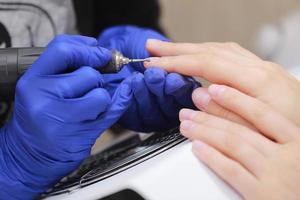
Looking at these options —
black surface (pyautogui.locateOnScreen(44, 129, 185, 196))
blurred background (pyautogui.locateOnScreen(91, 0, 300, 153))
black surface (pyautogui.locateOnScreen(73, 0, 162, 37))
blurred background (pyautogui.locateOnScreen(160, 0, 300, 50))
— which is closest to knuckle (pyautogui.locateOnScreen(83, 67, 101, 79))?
black surface (pyautogui.locateOnScreen(44, 129, 185, 196))

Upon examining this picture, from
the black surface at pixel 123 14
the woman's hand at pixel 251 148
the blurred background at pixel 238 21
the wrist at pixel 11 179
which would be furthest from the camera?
the blurred background at pixel 238 21

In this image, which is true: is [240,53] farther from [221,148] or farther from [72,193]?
[72,193]

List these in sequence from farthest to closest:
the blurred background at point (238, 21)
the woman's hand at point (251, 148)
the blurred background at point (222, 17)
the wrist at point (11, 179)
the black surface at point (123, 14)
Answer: the blurred background at point (222, 17) < the blurred background at point (238, 21) < the black surface at point (123, 14) < the wrist at point (11, 179) < the woman's hand at point (251, 148)

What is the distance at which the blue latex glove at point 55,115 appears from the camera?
51 cm

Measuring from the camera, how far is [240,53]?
1.81ft

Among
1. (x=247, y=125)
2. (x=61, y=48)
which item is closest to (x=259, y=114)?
(x=247, y=125)

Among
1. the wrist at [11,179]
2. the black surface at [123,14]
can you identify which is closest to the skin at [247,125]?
the wrist at [11,179]

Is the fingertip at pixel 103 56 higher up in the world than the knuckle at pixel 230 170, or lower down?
higher up

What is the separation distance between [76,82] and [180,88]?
13cm

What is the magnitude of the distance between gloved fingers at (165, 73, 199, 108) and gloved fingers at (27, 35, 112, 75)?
9 centimetres

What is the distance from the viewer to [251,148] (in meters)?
0.46

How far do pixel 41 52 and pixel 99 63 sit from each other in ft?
0.24

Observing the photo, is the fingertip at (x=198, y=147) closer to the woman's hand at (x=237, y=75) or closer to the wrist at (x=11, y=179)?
the woman's hand at (x=237, y=75)

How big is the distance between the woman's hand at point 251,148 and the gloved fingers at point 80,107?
4.2 inches
